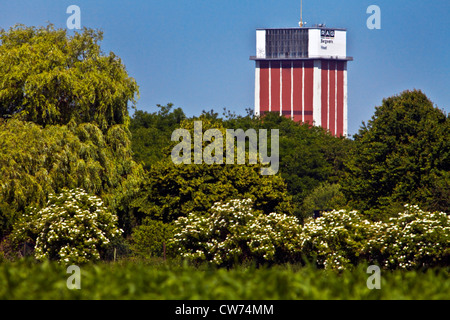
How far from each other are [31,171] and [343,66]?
139830 mm

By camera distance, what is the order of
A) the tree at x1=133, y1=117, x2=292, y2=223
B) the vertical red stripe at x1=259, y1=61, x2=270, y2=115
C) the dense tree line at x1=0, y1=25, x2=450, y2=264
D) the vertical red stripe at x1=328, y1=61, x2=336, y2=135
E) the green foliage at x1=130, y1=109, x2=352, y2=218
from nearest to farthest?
the dense tree line at x1=0, y1=25, x2=450, y2=264 → the tree at x1=133, y1=117, x2=292, y2=223 → the green foliage at x1=130, y1=109, x2=352, y2=218 → the vertical red stripe at x1=259, y1=61, x2=270, y2=115 → the vertical red stripe at x1=328, y1=61, x2=336, y2=135

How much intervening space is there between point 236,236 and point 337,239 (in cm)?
463

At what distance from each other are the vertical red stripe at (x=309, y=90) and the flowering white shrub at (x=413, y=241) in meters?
131

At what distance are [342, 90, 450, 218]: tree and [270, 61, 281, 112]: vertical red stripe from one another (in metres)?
117

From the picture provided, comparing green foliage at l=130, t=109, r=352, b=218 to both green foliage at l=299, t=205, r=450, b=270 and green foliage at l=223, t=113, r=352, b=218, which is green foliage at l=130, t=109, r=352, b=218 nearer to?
green foliage at l=223, t=113, r=352, b=218

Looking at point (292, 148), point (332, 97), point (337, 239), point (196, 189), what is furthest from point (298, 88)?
point (337, 239)

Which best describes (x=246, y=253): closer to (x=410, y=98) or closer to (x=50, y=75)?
(x=50, y=75)

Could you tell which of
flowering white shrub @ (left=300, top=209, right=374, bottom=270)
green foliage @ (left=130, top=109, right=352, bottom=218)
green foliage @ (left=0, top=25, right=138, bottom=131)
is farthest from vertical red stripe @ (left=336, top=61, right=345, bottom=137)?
flowering white shrub @ (left=300, top=209, right=374, bottom=270)

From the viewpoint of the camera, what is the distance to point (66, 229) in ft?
84.0

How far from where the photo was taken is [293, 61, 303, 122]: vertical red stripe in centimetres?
15588

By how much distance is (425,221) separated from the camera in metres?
23.3

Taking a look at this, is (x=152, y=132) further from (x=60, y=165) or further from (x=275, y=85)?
(x=275, y=85)

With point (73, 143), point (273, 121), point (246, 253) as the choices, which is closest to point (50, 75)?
point (73, 143)

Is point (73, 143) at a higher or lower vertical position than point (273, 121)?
lower
